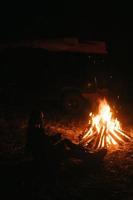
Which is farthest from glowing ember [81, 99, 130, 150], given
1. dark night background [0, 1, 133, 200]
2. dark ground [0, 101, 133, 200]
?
dark night background [0, 1, 133, 200]

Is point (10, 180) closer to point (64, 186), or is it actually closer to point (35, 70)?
point (64, 186)

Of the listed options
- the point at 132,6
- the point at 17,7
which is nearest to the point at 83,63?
the point at 132,6

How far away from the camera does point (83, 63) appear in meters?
15.2

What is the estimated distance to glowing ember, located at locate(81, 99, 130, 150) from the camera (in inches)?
406

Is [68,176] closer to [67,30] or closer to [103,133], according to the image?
[103,133]

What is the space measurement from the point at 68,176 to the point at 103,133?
7.69 feet

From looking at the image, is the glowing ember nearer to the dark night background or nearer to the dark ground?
the dark ground

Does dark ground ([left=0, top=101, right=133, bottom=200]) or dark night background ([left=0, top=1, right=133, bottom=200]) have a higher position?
dark night background ([left=0, top=1, right=133, bottom=200])

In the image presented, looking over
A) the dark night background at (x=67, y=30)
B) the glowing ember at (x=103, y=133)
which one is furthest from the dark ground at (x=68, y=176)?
the dark night background at (x=67, y=30)

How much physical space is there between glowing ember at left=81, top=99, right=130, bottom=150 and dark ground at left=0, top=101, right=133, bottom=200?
37cm

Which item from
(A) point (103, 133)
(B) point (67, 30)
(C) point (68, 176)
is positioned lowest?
(C) point (68, 176)

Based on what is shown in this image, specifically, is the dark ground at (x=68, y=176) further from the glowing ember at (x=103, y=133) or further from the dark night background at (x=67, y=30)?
the dark night background at (x=67, y=30)

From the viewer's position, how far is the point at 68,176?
841cm

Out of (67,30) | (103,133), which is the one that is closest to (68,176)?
(103,133)
